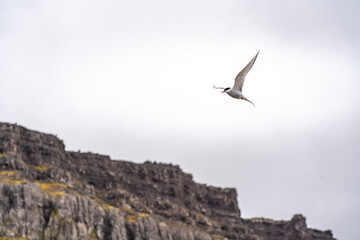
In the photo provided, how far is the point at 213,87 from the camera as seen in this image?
64.2 meters

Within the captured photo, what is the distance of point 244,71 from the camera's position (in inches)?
2650

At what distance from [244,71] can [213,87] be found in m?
4.48

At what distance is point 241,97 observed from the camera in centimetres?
6919

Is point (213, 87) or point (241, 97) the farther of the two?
point (241, 97)

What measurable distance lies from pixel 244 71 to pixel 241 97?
115 inches

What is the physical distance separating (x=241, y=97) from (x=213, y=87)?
5.70 m
